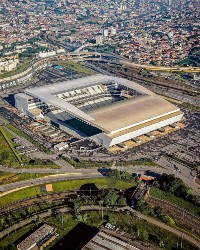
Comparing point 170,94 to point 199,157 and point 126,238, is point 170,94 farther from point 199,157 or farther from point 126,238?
point 126,238

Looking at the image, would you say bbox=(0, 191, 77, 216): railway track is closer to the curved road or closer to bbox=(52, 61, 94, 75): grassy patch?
the curved road

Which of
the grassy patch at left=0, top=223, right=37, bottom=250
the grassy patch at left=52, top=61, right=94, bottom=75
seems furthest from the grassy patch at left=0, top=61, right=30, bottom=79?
the grassy patch at left=0, top=223, right=37, bottom=250

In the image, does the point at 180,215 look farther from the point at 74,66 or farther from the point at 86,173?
the point at 74,66

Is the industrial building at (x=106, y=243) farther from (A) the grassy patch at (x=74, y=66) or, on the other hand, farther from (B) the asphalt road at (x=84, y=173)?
(A) the grassy patch at (x=74, y=66)

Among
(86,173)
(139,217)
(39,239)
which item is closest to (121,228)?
(139,217)

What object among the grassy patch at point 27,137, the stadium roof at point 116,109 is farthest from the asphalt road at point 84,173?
the stadium roof at point 116,109


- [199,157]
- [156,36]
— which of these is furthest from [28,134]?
[156,36]

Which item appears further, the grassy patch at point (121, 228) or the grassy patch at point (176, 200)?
the grassy patch at point (176, 200)
